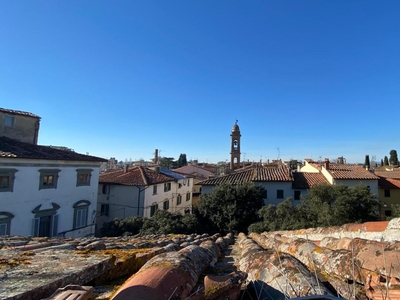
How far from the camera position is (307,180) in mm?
27078

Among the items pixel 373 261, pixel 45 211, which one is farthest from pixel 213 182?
pixel 373 261

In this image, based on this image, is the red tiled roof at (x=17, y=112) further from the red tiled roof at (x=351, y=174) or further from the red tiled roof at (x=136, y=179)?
the red tiled roof at (x=351, y=174)

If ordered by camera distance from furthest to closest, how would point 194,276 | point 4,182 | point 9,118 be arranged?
point 9,118
point 4,182
point 194,276

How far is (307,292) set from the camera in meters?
1.95

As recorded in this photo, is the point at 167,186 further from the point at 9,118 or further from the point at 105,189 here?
the point at 9,118

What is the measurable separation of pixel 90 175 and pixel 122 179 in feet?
18.6

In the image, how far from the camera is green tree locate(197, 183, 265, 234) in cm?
2052

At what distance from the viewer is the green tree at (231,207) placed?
2052 centimetres

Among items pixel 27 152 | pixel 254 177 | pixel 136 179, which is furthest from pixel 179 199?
pixel 27 152

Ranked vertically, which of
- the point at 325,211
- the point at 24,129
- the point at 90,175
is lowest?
the point at 325,211

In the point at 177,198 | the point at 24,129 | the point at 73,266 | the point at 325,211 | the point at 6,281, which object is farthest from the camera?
the point at 177,198

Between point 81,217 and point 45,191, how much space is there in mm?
3867

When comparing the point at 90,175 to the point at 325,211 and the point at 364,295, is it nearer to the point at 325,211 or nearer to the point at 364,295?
the point at 325,211

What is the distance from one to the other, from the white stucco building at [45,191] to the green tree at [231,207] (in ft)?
31.4
